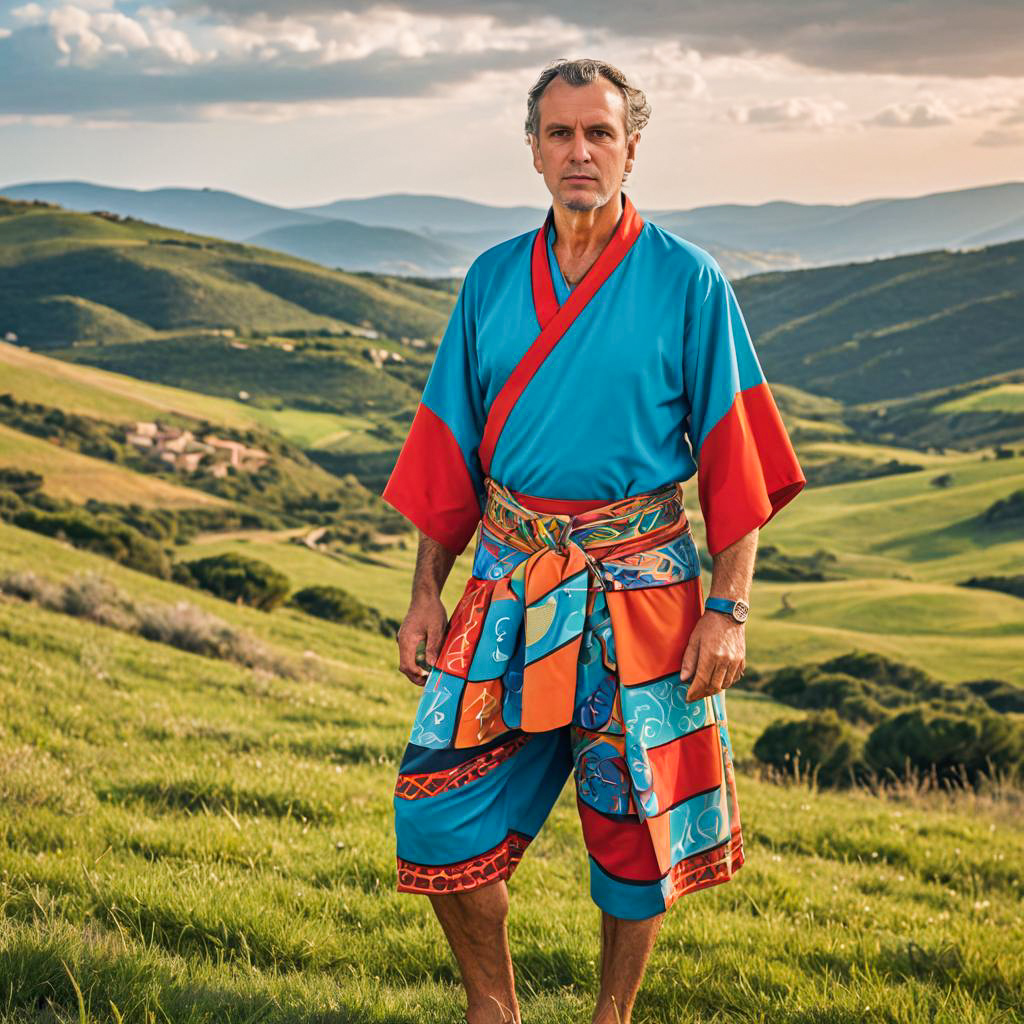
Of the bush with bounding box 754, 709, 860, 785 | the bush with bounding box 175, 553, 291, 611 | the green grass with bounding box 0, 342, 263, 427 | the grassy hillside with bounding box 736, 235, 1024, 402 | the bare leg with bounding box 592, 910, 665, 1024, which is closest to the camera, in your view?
the bare leg with bounding box 592, 910, 665, 1024

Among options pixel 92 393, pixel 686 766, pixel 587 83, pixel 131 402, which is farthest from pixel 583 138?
pixel 131 402

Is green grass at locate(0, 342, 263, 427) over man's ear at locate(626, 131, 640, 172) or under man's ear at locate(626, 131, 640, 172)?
under

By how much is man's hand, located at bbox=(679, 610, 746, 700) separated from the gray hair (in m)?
1.26

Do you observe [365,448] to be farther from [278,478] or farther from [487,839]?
[487,839]

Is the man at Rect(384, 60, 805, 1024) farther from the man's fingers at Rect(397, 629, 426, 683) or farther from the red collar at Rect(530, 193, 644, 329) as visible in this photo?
the man's fingers at Rect(397, 629, 426, 683)

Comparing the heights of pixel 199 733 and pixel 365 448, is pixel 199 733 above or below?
above

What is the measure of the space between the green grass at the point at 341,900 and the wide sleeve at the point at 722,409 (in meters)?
1.45

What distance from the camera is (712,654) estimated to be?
2.80 m

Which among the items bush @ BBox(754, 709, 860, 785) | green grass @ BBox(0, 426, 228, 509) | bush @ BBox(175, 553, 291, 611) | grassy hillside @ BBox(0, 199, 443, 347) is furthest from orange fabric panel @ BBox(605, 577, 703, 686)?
grassy hillside @ BBox(0, 199, 443, 347)

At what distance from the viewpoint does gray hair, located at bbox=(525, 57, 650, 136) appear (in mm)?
2855

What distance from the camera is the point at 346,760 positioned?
677 centimetres

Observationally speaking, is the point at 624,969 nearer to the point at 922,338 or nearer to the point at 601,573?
the point at 601,573

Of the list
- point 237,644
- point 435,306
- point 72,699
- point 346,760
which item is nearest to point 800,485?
point 346,760

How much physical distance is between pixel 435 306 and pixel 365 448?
262 ft
